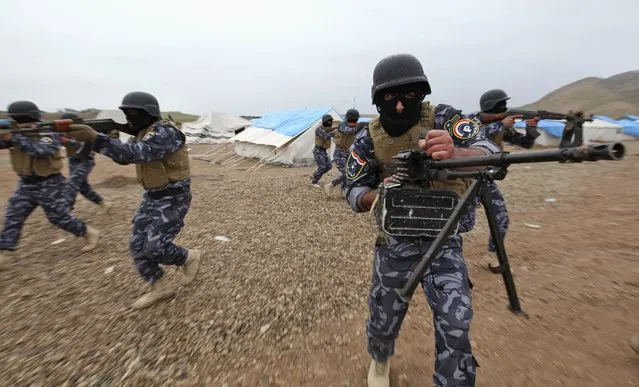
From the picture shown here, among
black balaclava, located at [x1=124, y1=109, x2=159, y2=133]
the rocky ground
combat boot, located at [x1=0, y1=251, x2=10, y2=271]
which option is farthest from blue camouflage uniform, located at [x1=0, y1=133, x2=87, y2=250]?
black balaclava, located at [x1=124, y1=109, x2=159, y2=133]

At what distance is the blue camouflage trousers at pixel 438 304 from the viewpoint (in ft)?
5.72

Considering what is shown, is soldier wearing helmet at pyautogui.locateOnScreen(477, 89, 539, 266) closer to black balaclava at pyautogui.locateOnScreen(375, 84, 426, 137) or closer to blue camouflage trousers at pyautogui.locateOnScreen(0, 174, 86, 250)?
black balaclava at pyautogui.locateOnScreen(375, 84, 426, 137)

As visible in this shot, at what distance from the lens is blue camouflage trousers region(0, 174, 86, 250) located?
4.39 meters

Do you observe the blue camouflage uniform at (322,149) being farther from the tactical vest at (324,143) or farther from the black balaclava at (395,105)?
the black balaclava at (395,105)

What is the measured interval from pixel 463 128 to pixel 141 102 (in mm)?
2956

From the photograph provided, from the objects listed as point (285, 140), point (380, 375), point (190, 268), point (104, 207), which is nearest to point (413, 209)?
point (380, 375)

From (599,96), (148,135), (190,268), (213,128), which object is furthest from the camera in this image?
(599,96)

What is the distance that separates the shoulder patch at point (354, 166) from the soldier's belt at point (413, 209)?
1.47ft

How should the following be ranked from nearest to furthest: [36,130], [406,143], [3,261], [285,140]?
[406,143] → [36,130] → [3,261] → [285,140]

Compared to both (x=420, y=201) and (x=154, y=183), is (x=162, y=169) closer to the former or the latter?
(x=154, y=183)

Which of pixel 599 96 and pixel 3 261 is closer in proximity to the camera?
pixel 3 261

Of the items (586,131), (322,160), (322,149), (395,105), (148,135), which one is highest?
(395,105)

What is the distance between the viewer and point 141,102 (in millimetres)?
3332

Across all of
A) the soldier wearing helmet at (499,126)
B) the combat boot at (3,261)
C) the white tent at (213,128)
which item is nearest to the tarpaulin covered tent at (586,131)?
the soldier wearing helmet at (499,126)
